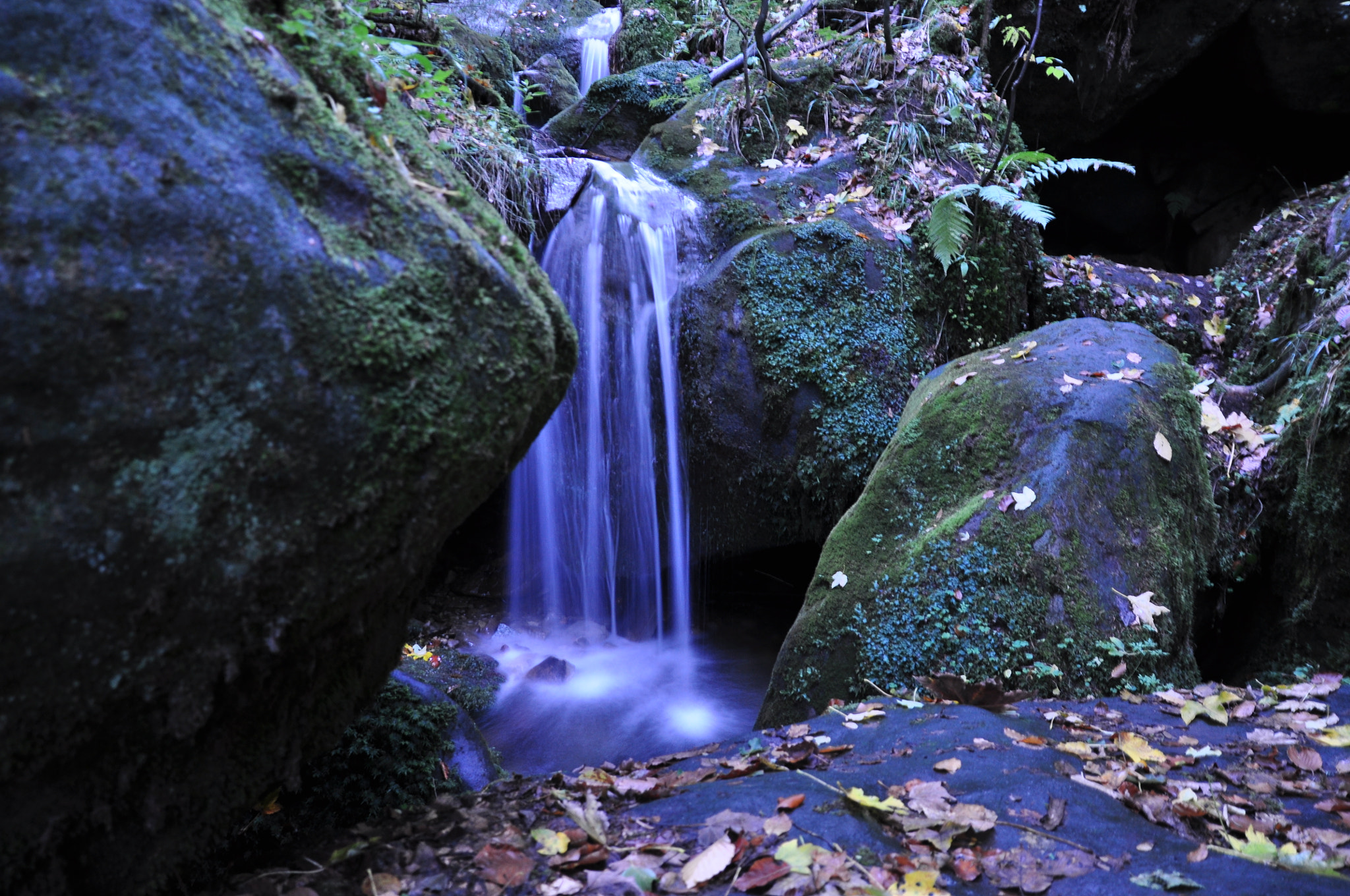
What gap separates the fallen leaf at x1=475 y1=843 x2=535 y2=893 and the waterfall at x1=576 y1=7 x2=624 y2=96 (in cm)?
1257

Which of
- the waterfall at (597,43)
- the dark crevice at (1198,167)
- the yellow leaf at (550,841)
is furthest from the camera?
the waterfall at (597,43)

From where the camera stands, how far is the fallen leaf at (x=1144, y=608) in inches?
144

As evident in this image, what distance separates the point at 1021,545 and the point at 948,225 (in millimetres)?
3194

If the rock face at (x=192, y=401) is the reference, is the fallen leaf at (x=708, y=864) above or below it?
below

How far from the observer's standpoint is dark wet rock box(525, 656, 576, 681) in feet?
19.6

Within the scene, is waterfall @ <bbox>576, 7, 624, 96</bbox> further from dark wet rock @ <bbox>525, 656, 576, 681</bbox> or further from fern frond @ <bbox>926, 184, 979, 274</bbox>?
dark wet rock @ <bbox>525, 656, 576, 681</bbox>

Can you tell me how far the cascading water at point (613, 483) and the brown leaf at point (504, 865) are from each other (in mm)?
3880

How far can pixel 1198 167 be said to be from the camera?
10578mm

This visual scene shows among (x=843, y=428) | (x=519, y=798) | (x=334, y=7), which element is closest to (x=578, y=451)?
(x=843, y=428)

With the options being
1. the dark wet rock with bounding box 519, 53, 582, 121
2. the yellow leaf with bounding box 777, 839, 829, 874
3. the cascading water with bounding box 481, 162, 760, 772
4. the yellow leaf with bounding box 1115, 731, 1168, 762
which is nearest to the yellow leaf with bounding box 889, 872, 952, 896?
the yellow leaf with bounding box 777, 839, 829, 874

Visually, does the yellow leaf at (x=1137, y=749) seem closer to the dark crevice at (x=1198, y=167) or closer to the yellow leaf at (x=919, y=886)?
the yellow leaf at (x=919, y=886)

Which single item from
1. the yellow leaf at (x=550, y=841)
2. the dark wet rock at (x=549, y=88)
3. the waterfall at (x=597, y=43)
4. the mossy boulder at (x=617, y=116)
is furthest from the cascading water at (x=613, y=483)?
the waterfall at (x=597, y=43)

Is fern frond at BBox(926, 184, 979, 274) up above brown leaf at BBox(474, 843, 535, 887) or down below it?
above

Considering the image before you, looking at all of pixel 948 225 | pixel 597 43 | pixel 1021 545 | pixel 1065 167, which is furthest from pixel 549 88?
pixel 1021 545
